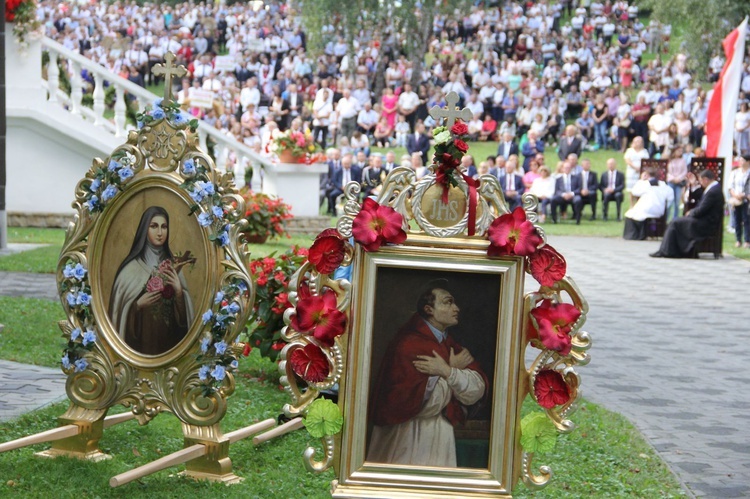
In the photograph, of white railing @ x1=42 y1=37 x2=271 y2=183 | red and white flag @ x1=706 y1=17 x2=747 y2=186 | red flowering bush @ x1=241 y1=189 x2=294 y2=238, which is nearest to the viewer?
red flowering bush @ x1=241 y1=189 x2=294 y2=238

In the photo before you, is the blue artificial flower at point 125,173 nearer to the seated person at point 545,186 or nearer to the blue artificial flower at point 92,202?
the blue artificial flower at point 92,202

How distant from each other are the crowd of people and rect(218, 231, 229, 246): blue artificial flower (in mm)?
20015

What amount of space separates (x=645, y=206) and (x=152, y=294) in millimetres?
20633

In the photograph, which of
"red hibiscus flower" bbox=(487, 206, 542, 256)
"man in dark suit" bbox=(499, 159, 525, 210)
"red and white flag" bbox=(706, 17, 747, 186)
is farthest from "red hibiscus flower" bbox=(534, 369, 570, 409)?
"man in dark suit" bbox=(499, 159, 525, 210)

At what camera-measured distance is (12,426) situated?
7.45 meters

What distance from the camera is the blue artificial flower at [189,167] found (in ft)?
20.9

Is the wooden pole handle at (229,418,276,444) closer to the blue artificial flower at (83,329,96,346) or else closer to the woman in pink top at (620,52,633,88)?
the blue artificial flower at (83,329,96,346)

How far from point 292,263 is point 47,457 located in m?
2.96

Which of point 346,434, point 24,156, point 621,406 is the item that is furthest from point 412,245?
point 24,156

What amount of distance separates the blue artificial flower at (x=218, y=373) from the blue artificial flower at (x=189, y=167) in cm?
100

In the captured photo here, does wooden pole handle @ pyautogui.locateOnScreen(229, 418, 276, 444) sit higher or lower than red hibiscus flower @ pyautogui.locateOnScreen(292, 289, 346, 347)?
lower

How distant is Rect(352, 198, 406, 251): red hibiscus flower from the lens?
17.3ft

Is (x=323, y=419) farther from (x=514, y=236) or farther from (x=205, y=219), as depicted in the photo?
(x=205, y=219)

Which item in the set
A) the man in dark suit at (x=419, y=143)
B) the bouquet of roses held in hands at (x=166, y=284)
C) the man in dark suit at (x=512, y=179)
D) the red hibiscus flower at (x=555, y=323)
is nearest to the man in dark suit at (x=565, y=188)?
the man in dark suit at (x=512, y=179)
